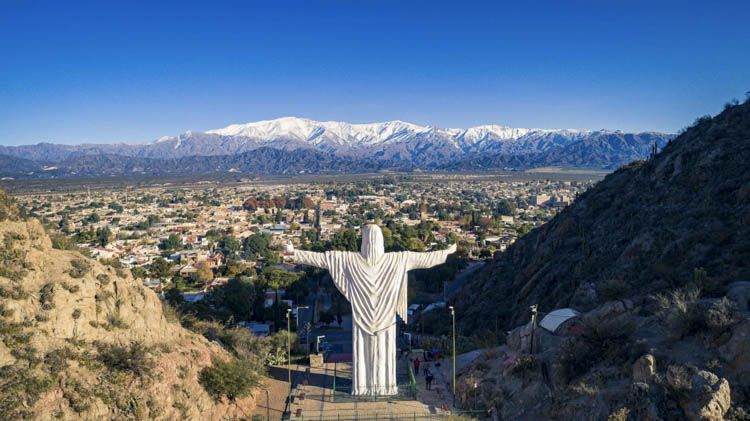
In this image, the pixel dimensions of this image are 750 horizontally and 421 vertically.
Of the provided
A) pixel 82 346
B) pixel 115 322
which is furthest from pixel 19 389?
pixel 115 322

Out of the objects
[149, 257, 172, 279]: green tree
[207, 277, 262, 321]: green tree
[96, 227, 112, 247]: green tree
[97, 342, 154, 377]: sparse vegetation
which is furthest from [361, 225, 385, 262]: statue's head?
[96, 227, 112, 247]: green tree

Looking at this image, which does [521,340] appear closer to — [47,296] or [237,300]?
[47,296]

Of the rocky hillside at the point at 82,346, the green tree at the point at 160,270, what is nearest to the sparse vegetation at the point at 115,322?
the rocky hillside at the point at 82,346

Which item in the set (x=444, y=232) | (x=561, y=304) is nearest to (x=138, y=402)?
(x=561, y=304)

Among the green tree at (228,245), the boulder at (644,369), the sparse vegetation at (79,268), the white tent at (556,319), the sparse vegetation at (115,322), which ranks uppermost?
the sparse vegetation at (79,268)

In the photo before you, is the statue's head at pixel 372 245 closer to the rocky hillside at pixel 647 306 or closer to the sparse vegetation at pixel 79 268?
the rocky hillside at pixel 647 306

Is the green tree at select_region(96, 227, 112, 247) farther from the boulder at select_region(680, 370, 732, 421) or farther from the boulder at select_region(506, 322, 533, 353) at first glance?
the boulder at select_region(680, 370, 732, 421)

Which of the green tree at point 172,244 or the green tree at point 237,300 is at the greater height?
the green tree at point 237,300
